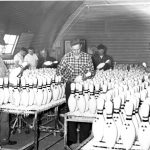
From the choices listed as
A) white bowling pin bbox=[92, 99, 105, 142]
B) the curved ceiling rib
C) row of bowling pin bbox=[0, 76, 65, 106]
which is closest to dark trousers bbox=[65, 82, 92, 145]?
row of bowling pin bbox=[0, 76, 65, 106]

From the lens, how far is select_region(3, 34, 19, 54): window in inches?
409

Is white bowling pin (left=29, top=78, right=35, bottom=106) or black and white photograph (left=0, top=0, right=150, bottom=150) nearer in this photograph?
black and white photograph (left=0, top=0, right=150, bottom=150)

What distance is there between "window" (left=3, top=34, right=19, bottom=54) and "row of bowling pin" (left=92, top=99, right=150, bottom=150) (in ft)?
27.5

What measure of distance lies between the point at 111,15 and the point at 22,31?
4449mm

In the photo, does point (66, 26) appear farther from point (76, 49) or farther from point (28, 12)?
point (76, 49)

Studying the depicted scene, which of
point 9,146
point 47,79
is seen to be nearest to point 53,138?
point 9,146

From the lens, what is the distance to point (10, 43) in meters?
10.6

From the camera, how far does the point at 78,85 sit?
13.1 ft

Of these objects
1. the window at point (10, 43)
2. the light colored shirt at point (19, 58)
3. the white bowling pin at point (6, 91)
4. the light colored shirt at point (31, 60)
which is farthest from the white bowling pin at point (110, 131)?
the window at point (10, 43)

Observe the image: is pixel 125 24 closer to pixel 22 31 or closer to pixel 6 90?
pixel 22 31

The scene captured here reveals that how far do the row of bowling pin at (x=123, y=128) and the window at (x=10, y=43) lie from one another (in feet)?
27.5

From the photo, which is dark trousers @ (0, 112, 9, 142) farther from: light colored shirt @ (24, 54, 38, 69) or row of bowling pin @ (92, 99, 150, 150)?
light colored shirt @ (24, 54, 38, 69)

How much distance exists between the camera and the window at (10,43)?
10391 mm

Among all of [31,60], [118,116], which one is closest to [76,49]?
[118,116]
